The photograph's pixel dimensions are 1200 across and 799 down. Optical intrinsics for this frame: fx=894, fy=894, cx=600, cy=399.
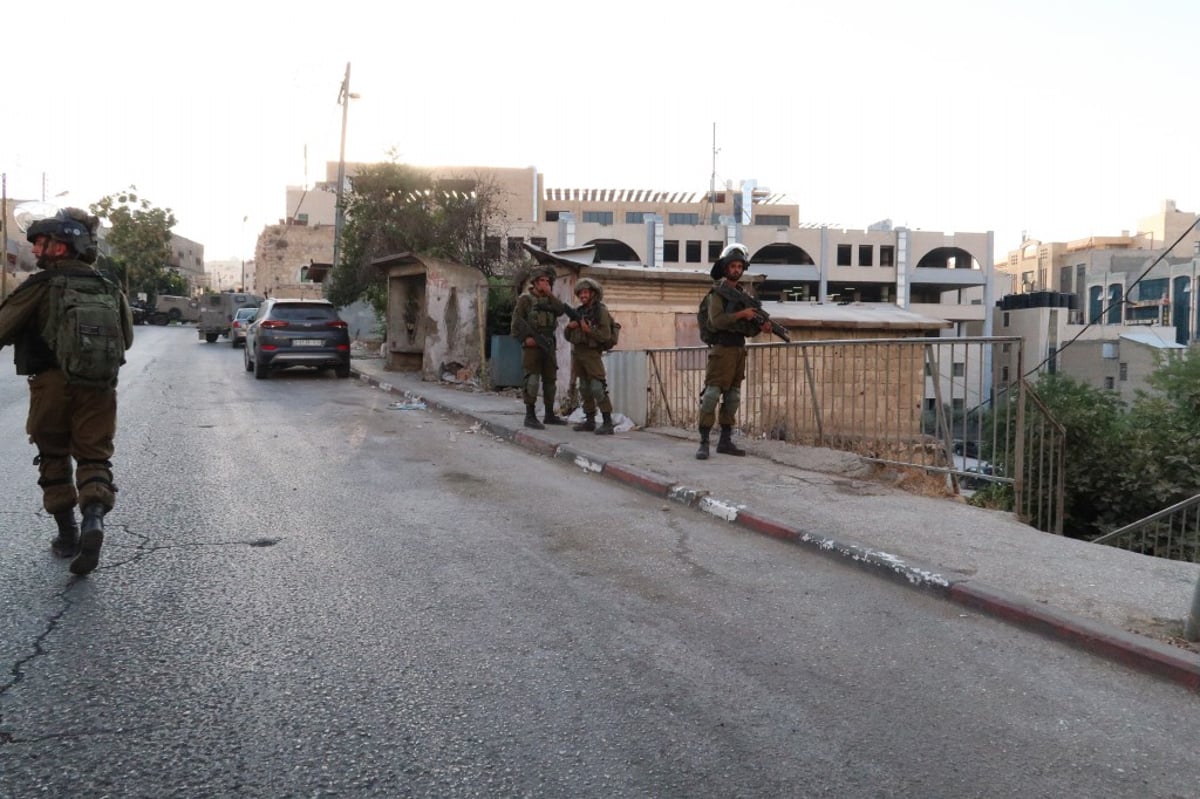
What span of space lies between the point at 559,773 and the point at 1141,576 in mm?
3802

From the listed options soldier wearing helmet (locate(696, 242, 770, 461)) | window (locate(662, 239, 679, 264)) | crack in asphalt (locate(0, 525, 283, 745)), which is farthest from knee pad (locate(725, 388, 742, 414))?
window (locate(662, 239, 679, 264))

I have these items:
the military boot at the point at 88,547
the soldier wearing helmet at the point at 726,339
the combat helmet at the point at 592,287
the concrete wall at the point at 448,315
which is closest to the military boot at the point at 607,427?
the combat helmet at the point at 592,287

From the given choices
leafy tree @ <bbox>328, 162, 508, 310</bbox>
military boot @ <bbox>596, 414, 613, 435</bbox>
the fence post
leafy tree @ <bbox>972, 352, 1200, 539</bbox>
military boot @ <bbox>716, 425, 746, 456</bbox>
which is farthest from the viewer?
leafy tree @ <bbox>328, 162, 508, 310</bbox>

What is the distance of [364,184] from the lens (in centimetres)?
2772

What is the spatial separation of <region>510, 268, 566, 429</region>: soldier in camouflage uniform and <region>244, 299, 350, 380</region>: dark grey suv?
953 cm

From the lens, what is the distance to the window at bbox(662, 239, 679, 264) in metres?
56.9

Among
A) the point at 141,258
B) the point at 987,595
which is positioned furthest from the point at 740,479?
the point at 141,258

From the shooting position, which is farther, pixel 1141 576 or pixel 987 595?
pixel 1141 576

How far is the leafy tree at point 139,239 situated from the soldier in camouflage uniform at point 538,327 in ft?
199

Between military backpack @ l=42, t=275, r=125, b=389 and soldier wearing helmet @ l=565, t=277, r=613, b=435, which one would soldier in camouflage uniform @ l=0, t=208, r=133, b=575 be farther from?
soldier wearing helmet @ l=565, t=277, r=613, b=435

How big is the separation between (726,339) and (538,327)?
2721 millimetres

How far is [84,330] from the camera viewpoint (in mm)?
4520

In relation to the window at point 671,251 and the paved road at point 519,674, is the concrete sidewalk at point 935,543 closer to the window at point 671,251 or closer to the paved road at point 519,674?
the paved road at point 519,674

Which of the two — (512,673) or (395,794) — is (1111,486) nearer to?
(512,673)
